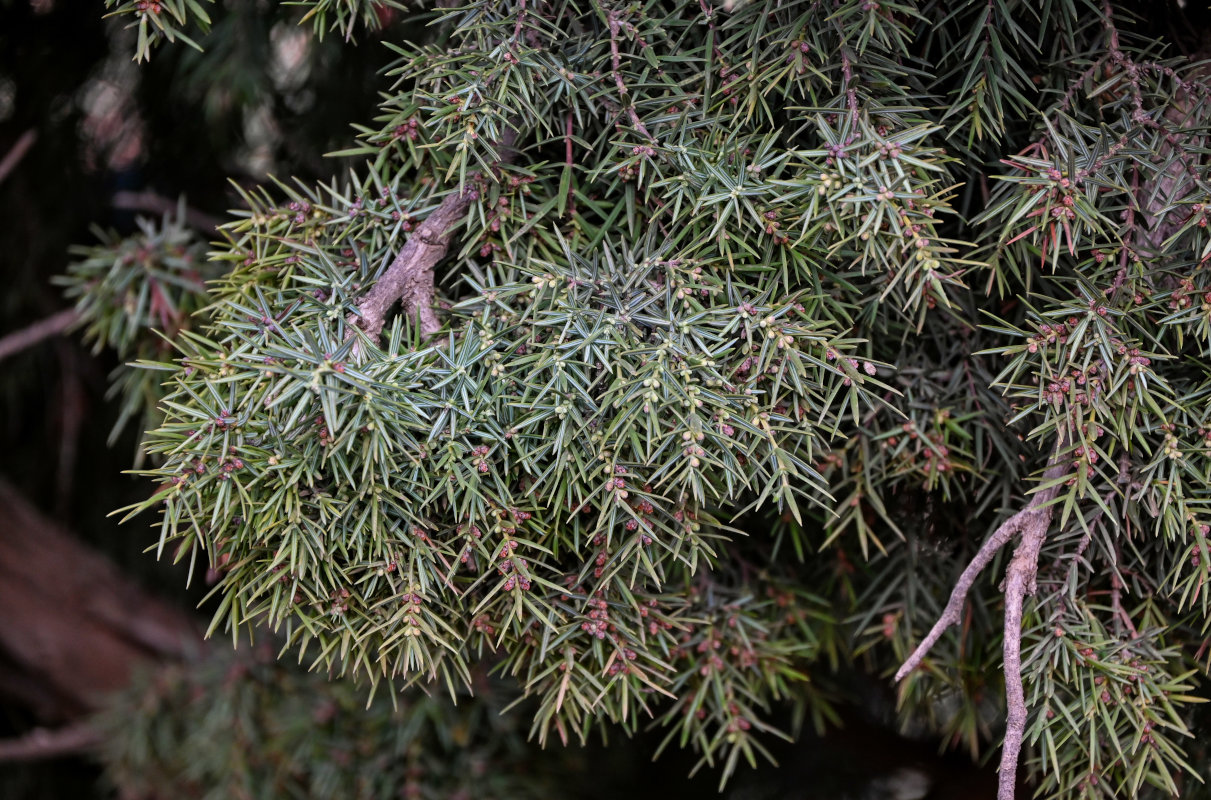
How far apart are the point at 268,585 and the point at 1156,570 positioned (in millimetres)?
684

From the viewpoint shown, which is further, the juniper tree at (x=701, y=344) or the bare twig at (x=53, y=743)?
the bare twig at (x=53, y=743)

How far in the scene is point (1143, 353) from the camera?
0.57m

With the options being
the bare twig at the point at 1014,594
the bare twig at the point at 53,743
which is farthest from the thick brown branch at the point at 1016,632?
the bare twig at the point at 53,743

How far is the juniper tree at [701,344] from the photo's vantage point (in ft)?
1.80

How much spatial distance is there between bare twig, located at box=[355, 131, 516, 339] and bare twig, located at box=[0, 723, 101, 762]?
1.15m

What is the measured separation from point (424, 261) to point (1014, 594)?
0.50m

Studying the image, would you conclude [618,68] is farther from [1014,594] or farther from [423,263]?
[1014,594]

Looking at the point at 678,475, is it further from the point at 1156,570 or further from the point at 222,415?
the point at 1156,570

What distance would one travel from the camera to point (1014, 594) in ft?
1.91

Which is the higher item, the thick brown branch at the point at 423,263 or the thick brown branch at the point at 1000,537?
the thick brown branch at the point at 423,263

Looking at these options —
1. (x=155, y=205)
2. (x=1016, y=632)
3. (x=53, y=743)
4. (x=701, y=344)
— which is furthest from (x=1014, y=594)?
(x=53, y=743)

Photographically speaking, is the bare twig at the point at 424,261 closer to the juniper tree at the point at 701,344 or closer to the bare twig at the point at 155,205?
the juniper tree at the point at 701,344

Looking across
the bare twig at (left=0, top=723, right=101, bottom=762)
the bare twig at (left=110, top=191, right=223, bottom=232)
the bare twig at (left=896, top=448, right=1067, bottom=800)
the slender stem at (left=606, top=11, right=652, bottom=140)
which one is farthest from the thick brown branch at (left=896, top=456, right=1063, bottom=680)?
the bare twig at (left=0, top=723, right=101, bottom=762)

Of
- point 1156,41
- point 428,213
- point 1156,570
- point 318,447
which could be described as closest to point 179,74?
point 428,213
